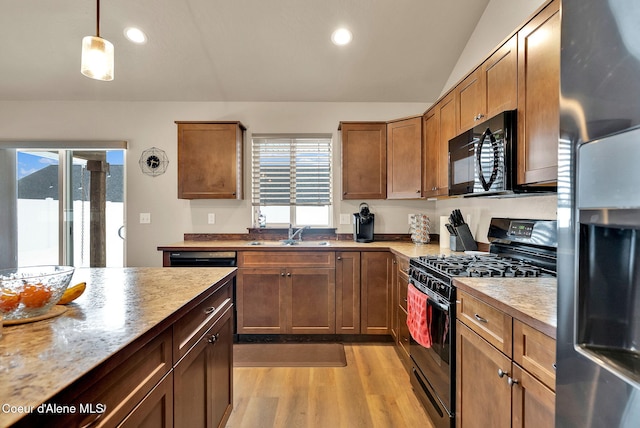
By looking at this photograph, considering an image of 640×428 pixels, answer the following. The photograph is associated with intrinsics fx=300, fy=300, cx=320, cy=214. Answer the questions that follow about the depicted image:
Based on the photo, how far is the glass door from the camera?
3.49 m

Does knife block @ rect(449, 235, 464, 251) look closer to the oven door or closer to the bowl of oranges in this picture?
the oven door

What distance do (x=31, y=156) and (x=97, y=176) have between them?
0.81 metres

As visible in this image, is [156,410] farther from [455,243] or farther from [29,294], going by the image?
[455,243]

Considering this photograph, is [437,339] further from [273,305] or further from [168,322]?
[273,305]

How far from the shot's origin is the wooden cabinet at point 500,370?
944mm

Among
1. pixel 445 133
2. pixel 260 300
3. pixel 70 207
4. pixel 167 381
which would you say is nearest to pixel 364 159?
pixel 445 133

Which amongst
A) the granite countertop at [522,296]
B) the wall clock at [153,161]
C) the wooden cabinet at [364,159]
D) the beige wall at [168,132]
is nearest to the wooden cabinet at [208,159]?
the beige wall at [168,132]

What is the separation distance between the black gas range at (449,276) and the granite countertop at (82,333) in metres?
1.19

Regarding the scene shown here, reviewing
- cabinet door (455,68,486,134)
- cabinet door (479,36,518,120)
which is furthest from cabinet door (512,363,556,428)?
cabinet door (455,68,486,134)

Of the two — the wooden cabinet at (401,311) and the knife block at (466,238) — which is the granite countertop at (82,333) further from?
the knife block at (466,238)

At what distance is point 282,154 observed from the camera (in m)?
3.49

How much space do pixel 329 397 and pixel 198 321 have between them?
4.13 feet

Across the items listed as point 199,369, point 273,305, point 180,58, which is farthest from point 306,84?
point 199,369

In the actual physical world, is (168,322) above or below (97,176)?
below
